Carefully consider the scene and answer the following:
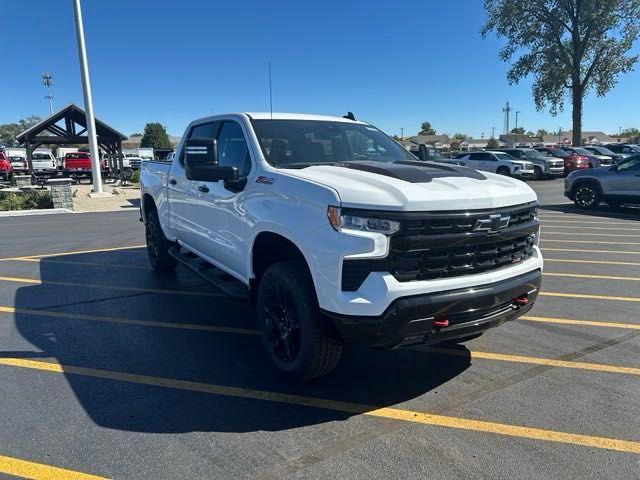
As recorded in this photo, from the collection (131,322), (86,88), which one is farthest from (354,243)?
(86,88)

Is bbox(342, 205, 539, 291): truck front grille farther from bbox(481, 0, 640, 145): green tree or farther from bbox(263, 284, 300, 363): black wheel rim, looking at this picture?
bbox(481, 0, 640, 145): green tree

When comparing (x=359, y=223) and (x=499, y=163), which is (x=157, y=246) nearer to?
(x=359, y=223)

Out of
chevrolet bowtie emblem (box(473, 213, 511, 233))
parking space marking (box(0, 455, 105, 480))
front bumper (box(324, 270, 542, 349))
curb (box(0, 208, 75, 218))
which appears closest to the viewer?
parking space marking (box(0, 455, 105, 480))

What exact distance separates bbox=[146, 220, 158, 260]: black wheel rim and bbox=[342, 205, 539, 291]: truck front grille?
4.69 meters

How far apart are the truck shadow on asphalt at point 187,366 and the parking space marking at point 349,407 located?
2.2 inches

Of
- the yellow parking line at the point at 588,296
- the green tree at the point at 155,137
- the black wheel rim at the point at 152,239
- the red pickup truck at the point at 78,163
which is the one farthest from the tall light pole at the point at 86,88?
the green tree at the point at 155,137

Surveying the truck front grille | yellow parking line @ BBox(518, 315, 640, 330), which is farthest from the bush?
the truck front grille

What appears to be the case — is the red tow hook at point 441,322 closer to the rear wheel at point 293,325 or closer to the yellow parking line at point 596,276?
the rear wheel at point 293,325

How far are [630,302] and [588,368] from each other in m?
2.20

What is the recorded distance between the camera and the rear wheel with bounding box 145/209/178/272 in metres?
6.72

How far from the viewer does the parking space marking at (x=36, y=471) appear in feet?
8.61

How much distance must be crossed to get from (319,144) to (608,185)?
12.4 metres

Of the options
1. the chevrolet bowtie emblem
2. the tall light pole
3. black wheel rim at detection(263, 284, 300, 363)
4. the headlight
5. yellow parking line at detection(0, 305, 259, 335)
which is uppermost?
the tall light pole

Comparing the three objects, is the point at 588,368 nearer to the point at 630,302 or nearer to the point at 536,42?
the point at 630,302
